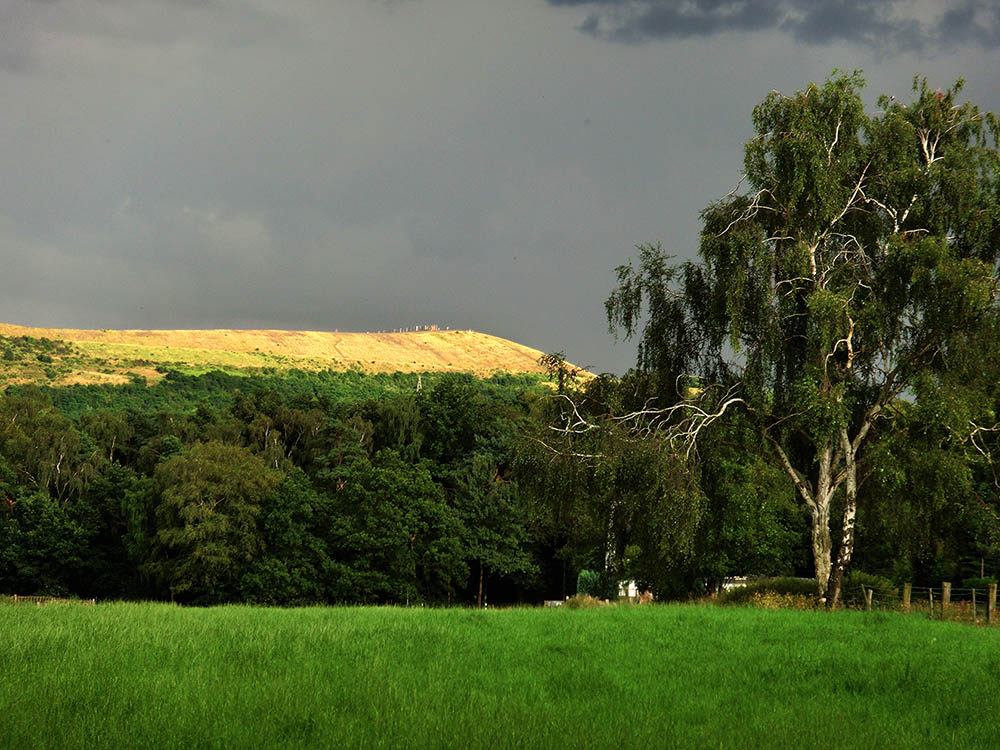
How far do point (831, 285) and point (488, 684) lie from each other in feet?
68.2

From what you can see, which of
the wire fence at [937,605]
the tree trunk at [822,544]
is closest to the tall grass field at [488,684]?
the wire fence at [937,605]

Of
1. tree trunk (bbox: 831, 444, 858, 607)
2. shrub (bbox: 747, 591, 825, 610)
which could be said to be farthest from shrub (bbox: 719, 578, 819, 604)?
tree trunk (bbox: 831, 444, 858, 607)

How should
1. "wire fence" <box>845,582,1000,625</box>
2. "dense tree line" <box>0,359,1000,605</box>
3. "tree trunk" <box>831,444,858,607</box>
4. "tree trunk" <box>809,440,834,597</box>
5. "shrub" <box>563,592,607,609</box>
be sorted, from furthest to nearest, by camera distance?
"dense tree line" <box>0,359,1000,605</box>
"tree trunk" <box>809,440,834,597</box>
"tree trunk" <box>831,444,858,607</box>
"shrub" <box>563,592,607,609</box>
"wire fence" <box>845,582,1000,625</box>

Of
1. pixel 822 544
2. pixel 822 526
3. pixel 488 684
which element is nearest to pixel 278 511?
pixel 822 544

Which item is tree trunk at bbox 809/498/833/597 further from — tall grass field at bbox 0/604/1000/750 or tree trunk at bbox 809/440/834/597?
tall grass field at bbox 0/604/1000/750

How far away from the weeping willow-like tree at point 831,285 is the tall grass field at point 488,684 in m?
9.18

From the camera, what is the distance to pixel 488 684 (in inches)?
507

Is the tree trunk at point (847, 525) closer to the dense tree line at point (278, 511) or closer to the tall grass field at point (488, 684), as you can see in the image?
the tall grass field at point (488, 684)

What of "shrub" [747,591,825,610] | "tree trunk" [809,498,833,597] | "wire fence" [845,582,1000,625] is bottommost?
"shrub" [747,591,825,610]

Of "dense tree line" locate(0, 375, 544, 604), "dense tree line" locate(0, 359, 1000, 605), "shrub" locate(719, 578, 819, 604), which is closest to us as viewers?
"shrub" locate(719, 578, 819, 604)

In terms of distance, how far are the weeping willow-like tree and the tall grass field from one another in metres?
9.18

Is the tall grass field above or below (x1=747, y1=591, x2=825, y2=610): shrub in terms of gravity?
above

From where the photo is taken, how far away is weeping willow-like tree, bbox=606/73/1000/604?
27766mm

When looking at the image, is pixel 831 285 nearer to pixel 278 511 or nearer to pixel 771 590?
pixel 771 590
